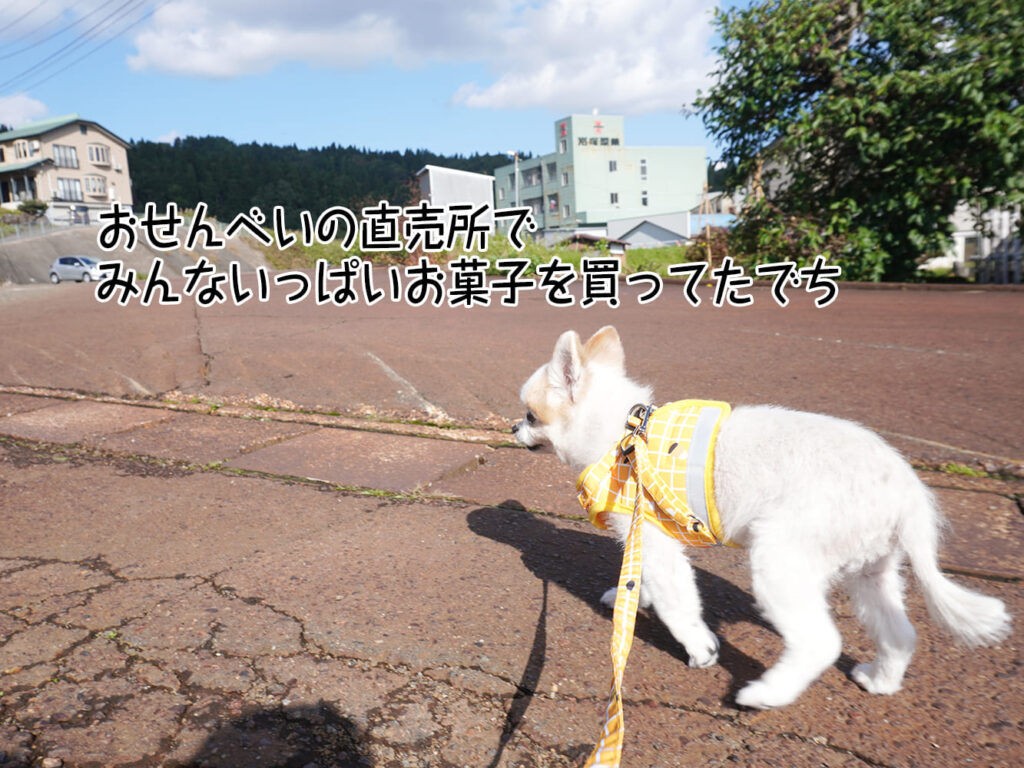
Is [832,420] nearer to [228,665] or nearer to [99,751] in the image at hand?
[228,665]

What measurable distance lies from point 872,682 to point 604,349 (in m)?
1.54

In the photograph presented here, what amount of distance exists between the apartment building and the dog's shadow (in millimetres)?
65287

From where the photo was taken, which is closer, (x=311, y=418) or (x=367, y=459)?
(x=367, y=459)

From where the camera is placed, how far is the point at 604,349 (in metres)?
3.03

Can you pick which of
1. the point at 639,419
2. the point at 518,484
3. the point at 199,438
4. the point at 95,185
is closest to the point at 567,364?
the point at 639,419

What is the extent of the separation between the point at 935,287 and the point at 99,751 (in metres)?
13.9

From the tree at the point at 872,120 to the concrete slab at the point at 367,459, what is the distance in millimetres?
10433

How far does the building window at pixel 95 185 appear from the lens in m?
65.4

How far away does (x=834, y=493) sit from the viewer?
7.06 ft

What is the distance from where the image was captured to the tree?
11.2 m

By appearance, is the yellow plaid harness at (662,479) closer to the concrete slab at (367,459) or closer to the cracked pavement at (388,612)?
the cracked pavement at (388,612)

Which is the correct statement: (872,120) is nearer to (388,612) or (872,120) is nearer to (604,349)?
(604,349)

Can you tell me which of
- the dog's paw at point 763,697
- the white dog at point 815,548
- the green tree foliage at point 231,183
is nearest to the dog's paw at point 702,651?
the white dog at point 815,548

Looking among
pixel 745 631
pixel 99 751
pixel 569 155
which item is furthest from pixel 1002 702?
pixel 569 155
